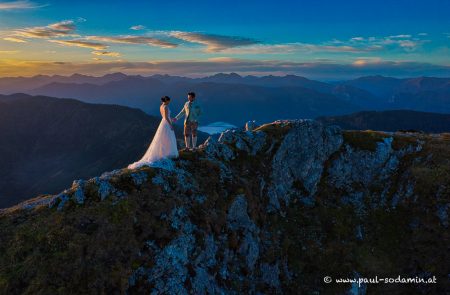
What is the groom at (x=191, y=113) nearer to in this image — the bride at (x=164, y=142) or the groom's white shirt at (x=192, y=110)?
the groom's white shirt at (x=192, y=110)

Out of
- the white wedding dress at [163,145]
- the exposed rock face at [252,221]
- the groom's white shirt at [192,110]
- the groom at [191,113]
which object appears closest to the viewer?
the exposed rock face at [252,221]

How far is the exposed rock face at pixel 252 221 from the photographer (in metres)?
20.7

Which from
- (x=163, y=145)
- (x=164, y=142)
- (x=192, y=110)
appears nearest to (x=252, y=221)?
(x=163, y=145)

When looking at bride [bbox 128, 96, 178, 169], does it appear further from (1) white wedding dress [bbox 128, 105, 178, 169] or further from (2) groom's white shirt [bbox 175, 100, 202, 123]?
(2) groom's white shirt [bbox 175, 100, 202, 123]

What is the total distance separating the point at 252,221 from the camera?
1198 inches

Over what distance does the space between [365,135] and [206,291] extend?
111 ft

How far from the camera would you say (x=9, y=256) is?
19750mm

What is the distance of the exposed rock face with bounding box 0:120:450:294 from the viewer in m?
20.7

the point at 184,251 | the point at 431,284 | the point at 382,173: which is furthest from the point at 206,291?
the point at 382,173

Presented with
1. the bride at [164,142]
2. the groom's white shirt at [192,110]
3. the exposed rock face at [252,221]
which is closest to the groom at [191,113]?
A: the groom's white shirt at [192,110]

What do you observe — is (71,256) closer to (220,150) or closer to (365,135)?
(220,150)

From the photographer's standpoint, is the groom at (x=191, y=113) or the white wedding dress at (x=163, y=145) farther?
the groom at (x=191, y=113)

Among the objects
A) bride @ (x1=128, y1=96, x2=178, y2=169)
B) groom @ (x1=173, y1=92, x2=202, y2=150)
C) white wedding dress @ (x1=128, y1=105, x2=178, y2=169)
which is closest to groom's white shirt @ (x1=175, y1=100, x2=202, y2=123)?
groom @ (x1=173, y1=92, x2=202, y2=150)

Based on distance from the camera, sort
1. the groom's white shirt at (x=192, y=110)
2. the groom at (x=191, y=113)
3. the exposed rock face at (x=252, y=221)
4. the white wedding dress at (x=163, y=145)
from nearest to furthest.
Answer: the exposed rock face at (x=252, y=221) → the white wedding dress at (x=163, y=145) → the groom at (x=191, y=113) → the groom's white shirt at (x=192, y=110)
